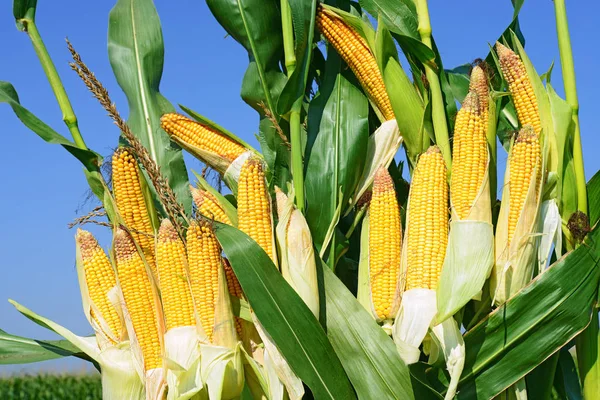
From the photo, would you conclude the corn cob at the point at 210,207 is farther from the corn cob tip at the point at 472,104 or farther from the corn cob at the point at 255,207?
the corn cob tip at the point at 472,104

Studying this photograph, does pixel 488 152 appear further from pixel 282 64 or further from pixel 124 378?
pixel 124 378

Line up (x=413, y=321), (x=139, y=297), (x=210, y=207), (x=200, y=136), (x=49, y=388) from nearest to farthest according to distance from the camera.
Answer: (x=413, y=321)
(x=139, y=297)
(x=210, y=207)
(x=200, y=136)
(x=49, y=388)

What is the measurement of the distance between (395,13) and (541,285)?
154cm

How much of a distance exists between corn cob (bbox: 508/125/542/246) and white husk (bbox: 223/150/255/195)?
1.17 m

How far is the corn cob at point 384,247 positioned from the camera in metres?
2.87

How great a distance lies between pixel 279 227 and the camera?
2.92m

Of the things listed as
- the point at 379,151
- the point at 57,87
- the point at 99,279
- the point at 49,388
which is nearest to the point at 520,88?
the point at 379,151

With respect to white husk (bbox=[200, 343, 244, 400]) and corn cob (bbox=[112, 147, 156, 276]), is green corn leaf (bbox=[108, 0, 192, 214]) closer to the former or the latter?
corn cob (bbox=[112, 147, 156, 276])

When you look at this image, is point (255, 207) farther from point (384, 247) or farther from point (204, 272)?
point (384, 247)

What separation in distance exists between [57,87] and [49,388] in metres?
11.8

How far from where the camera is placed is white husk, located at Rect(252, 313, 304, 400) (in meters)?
2.82

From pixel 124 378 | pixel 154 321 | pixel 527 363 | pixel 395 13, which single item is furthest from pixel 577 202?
pixel 124 378

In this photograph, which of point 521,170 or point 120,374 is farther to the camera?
point 120,374

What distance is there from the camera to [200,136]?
3.47 meters
